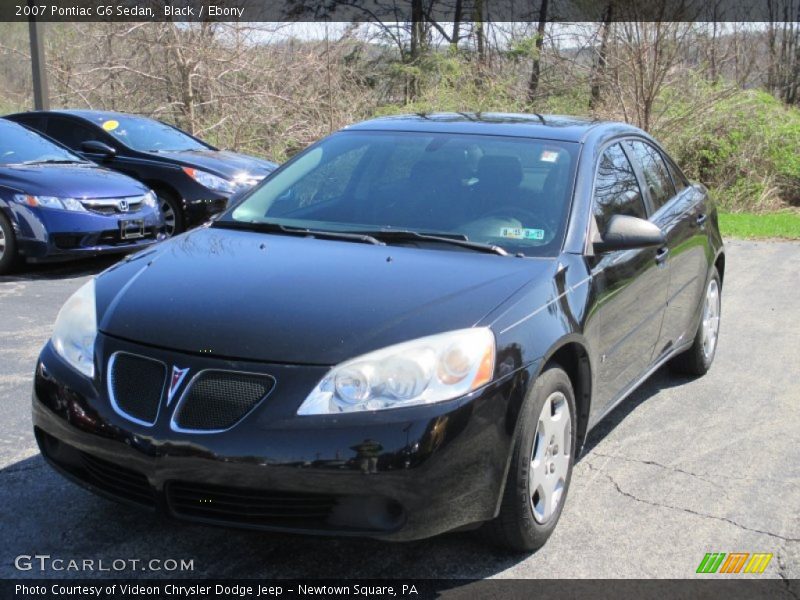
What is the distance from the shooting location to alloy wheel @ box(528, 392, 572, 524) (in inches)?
128

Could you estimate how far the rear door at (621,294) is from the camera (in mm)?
3855

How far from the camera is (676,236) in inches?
195

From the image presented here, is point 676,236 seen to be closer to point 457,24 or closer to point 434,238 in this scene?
point 434,238

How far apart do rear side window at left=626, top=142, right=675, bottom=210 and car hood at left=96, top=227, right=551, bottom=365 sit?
1605mm

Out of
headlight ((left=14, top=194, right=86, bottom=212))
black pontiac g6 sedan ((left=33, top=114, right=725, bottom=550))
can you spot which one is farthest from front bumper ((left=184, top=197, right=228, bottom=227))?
black pontiac g6 sedan ((left=33, top=114, right=725, bottom=550))

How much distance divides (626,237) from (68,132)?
8.45 m

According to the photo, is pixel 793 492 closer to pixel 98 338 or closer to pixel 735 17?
pixel 98 338

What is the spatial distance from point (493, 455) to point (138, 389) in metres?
1.16

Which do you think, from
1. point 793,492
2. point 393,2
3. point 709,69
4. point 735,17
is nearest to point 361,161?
point 793,492

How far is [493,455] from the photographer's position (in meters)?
2.95

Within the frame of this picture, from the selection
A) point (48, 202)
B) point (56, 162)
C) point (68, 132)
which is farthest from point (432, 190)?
point (68, 132)

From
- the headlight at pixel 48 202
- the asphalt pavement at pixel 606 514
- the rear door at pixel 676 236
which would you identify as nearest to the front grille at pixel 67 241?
the headlight at pixel 48 202

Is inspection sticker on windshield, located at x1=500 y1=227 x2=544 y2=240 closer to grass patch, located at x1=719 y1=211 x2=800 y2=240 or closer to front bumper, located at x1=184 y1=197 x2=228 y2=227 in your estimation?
front bumper, located at x1=184 y1=197 x2=228 y2=227

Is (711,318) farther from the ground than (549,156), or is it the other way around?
(549,156)
